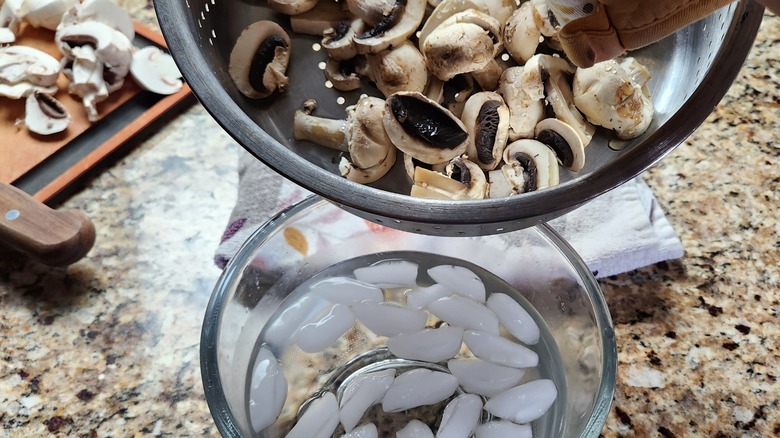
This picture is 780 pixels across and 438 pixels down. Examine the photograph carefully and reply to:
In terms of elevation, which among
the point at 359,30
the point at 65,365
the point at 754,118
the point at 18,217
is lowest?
the point at 65,365

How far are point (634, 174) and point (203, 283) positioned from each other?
0.51m

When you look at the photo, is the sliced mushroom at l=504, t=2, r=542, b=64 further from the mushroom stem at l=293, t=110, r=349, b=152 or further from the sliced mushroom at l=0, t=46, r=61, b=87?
Answer: the sliced mushroom at l=0, t=46, r=61, b=87

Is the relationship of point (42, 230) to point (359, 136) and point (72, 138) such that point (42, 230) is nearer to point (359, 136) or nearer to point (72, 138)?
point (72, 138)

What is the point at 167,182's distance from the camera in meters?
0.88

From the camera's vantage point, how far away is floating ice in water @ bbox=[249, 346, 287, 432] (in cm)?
63

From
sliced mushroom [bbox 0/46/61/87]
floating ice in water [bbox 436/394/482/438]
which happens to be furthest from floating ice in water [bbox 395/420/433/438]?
sliced mushroom [bbox 0/46/61/87]

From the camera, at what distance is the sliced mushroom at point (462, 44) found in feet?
2.01

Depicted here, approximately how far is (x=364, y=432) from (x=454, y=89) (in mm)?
347

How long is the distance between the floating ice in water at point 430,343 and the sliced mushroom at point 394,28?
11.0 inches

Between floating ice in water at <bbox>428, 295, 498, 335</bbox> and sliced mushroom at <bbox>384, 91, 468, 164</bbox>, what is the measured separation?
19 centimetres

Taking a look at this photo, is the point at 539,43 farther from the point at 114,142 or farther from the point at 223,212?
the point at 114,142

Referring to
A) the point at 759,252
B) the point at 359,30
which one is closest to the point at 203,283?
the point at 359,30

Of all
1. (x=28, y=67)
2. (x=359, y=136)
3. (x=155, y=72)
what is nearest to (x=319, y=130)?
(x=359, y=136)

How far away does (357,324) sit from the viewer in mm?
719
